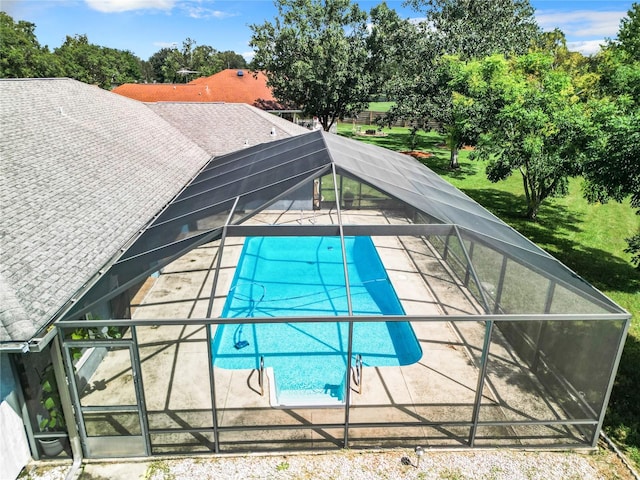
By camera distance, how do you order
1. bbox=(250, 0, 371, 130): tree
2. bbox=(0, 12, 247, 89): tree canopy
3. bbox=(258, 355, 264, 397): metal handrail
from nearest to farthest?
bbox=(258, 355, 264, 397): metal handrail < bbox=(250, 0, 371, 130): tree < bbox=(0, 12, 247, 89): tree canopy

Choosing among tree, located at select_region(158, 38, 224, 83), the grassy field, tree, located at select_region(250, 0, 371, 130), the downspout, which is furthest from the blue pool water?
tree, located at select_region(158, 38, 224, 83)

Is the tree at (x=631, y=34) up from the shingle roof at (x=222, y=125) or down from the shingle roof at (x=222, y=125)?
up

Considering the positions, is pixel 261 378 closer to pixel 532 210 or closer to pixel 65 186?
pixel 65 186

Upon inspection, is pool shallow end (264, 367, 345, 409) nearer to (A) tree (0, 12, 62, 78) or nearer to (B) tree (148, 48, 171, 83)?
(A) tree (0, 12, 62, 78)

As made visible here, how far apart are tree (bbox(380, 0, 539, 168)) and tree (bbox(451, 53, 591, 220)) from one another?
686cm

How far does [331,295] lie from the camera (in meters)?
13.3

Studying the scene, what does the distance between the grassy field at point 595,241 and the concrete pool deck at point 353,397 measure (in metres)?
1.60

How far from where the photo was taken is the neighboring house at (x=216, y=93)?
121ft

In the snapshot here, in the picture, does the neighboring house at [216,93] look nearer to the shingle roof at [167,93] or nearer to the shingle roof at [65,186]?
the shingle roof at [167,93]

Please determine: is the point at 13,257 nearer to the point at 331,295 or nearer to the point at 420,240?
the point at 331,295

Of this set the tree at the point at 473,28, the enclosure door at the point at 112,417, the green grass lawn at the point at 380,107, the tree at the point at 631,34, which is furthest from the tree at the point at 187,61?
the enclosure door at the point at 112,417

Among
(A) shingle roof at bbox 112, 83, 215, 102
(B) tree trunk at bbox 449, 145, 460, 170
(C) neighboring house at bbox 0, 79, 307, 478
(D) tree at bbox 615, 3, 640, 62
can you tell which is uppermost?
(D) tree at bbox 615, 3, 640, 62

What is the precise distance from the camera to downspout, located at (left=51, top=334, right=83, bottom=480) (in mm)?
6383

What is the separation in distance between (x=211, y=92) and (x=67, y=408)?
1443 inches
